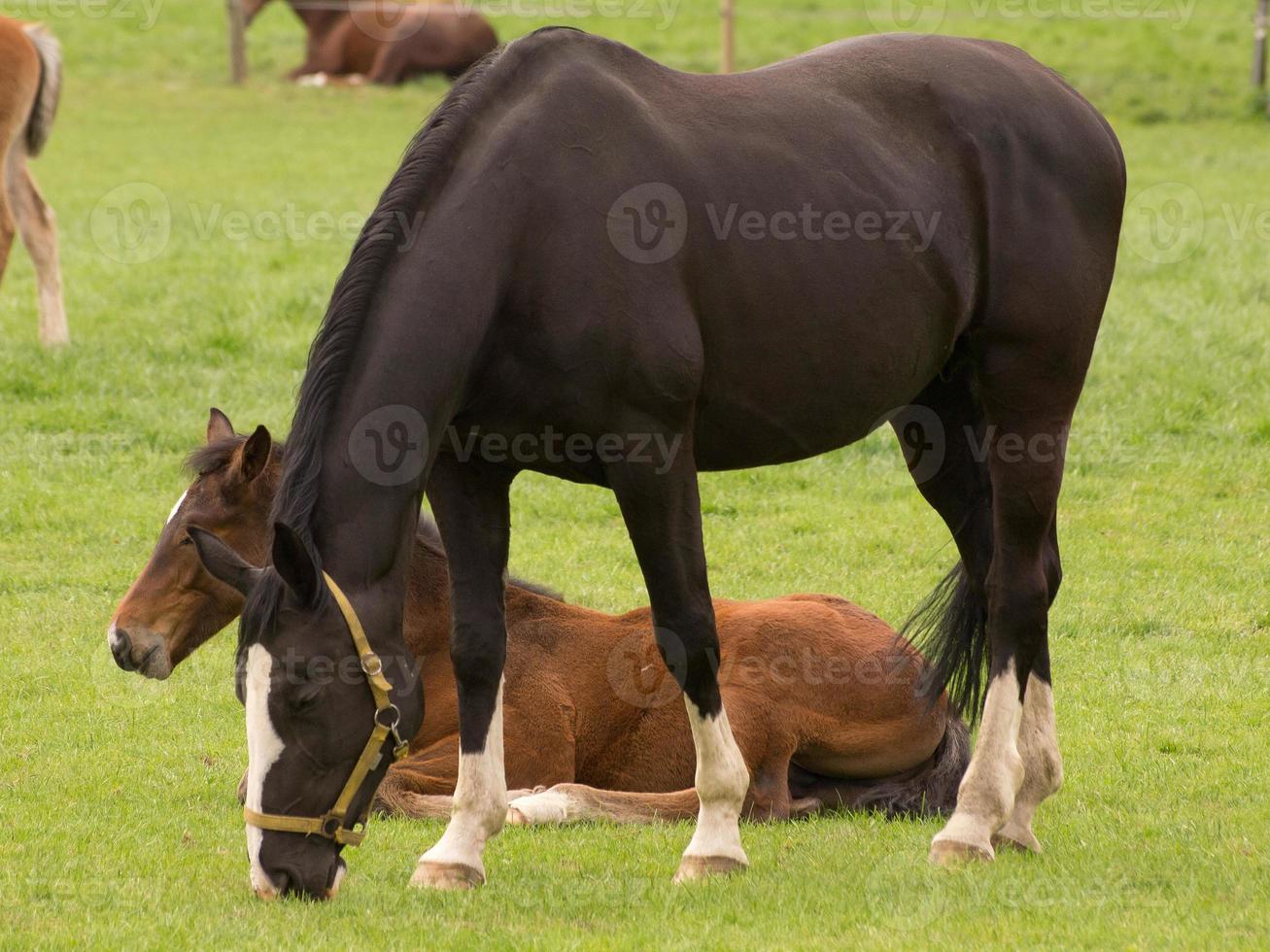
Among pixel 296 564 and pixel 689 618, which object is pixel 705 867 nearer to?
pixel 689 618

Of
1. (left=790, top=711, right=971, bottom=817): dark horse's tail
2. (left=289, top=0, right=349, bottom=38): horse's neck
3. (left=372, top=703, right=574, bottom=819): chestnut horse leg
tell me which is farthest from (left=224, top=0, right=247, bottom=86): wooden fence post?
(left=790, top=711, right=971, bottom=817): dark horse's tail

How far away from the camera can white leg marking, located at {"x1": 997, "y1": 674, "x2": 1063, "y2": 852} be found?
4.93 metres

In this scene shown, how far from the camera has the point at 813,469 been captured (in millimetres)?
9680

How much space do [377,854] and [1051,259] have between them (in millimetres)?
2593

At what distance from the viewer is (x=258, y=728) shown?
3.97 m

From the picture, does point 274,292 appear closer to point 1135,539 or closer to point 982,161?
point 1135,539

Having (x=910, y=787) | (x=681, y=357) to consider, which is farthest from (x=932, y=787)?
(x=681, y=357)

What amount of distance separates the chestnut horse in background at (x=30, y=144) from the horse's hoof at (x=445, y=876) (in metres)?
7.64

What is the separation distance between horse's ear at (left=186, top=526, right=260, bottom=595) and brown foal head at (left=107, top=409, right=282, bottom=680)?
1.40 meters

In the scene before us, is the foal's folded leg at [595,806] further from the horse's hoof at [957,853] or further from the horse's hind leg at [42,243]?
the horse's hind leg at [42,243]

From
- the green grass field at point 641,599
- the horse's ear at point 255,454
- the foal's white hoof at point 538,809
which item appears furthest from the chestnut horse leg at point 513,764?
the horse's ear at point 255,454

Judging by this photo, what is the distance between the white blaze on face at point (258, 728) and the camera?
396 cm

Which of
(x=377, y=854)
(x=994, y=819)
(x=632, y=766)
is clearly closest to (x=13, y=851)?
(x=377, y=854)

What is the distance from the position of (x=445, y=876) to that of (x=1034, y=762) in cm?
175
